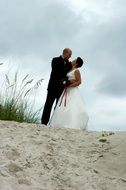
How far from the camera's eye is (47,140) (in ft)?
28.5

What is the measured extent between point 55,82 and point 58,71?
218mm

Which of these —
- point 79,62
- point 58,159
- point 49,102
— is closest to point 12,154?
point 58,159

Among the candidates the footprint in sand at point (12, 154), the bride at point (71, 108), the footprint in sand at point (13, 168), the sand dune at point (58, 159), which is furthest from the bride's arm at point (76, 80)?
the footprint in sand at point (13, 168)

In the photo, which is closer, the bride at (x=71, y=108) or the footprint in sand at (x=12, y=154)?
the footprint in sand at (x=12, y=154)

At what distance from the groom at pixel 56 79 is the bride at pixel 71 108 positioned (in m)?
0.11

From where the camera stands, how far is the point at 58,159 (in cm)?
802

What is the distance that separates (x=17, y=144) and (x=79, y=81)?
441 centimetres

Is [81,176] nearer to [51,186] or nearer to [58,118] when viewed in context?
[51,186]

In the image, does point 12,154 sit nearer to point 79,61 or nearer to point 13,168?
point 13,168

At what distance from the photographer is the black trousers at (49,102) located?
1240cm

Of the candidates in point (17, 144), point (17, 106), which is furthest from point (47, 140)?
point (17, 106)

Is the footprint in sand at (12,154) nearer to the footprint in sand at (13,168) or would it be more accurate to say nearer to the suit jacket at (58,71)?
the footprint in sand at (13,168)

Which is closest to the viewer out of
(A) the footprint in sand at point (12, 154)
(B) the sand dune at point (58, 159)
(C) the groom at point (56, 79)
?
(B) the sand dune at point (58, 159)

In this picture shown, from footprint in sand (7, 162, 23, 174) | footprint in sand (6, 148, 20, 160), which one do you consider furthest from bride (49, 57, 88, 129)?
footprint in sand (7, 162, 23, 174)
